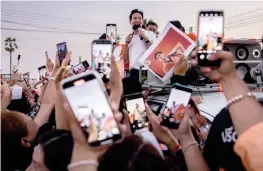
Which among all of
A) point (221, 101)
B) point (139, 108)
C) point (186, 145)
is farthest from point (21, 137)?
point (221, 101)

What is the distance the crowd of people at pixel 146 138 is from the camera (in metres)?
1.48

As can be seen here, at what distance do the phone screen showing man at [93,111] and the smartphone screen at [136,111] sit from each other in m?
0.80

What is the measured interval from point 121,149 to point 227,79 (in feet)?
1.61

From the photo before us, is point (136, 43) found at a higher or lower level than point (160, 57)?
higher

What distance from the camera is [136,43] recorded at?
4.48m

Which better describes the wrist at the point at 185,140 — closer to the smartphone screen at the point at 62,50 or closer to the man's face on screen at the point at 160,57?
the man's face on screen at the point at 160,57

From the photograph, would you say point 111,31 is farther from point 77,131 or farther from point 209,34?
point 77,131

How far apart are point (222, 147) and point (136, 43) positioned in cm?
267

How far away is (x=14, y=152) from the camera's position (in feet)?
7.89

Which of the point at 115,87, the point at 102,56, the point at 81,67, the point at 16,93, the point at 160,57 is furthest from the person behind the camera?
the point at 16,93

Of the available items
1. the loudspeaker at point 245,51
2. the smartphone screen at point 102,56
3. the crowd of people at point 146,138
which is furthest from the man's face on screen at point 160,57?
the loudspeaker at point 245,51

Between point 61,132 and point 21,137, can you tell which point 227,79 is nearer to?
point 61,132

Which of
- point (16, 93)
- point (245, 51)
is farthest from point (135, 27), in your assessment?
point (245, 51)

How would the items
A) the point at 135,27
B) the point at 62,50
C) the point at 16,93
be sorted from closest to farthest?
the point at 62,50
the point at 135,27
the point at 16,93
